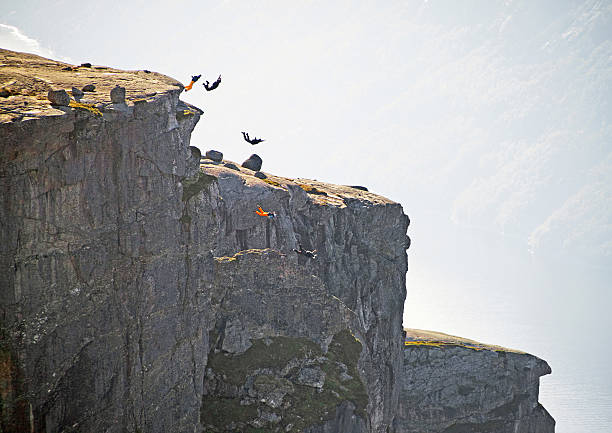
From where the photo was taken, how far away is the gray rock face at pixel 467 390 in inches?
3189

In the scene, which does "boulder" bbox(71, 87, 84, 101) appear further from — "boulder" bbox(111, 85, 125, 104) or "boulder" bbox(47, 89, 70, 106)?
"boulder" bbox(47, 89, 70, 106)

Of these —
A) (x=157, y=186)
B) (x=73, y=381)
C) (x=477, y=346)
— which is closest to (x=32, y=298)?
(x=73, y=381)

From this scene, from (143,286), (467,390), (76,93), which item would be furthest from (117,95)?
(467,390)

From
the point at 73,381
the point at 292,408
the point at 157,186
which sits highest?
the point at 157,186

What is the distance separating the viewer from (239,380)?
41875 mm

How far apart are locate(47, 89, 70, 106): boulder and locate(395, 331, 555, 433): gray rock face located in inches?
2360

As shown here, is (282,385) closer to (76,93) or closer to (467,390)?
(76,93)

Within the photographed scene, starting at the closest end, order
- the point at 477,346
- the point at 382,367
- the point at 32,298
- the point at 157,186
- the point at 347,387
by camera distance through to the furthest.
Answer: the point at 32,298 → the point at 157,186 → the point at 347,387 → the point at 382,367 → the point at 477,346

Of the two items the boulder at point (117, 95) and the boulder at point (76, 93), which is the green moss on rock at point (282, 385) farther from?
the boulder at point (76, 93)

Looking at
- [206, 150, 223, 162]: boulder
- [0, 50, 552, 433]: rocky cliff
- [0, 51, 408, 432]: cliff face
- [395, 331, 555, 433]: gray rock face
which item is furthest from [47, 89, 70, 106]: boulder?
[395, 331, 555, 433]: gray rock face

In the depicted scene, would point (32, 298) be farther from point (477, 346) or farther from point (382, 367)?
point (477, 346)

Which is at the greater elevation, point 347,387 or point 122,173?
point 122,173

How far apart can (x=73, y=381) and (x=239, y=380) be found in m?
15.5

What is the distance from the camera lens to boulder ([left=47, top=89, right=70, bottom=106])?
2759cm
